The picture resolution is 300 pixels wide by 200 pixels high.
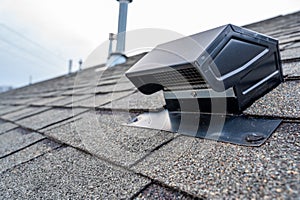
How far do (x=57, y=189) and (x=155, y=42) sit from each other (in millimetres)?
691

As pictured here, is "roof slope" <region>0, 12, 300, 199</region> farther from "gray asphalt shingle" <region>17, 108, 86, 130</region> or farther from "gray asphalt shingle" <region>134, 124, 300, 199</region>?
"gray asphalt shingle" <region>17, 108, 86, 130</region>

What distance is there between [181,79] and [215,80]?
0.13 metres

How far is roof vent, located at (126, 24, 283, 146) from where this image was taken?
0.55 meters

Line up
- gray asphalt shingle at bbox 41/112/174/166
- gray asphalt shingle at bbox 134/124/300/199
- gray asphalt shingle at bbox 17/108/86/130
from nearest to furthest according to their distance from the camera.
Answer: gray asphalt shingle at bbox 134/124/300/199, gray asphalt shingle at bbox 41/112/174/166, gray asphalt shingle at bbox 17/108/86/130

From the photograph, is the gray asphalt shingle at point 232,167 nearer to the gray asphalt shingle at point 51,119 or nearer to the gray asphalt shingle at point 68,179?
the gray asphalt shingle at point 68,179

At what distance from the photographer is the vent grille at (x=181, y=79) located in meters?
0.58

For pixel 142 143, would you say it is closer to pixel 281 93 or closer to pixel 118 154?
pixel 118 154

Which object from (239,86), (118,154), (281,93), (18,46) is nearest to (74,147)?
(118,154)

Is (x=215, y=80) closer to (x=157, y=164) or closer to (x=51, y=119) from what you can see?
(x=157, y=164)

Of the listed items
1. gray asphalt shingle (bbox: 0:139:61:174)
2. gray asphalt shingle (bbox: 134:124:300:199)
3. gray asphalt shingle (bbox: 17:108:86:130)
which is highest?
gray asphalt shingle (bbox: 134:124:300:199)

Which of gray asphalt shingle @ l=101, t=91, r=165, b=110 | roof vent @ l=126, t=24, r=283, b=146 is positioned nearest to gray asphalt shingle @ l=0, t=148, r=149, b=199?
roof vent @ l=126, t=24, r=283, b=146

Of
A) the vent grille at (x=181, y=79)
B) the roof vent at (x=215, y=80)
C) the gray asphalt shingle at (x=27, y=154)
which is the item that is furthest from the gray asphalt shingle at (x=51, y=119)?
the vent grille at (x=181, y=79)

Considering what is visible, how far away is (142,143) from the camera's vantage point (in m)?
0.70

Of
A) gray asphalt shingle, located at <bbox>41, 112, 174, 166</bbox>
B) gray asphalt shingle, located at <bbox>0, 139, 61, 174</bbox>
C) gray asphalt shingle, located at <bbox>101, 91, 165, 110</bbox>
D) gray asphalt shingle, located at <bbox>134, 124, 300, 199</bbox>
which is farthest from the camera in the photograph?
gray asphalt shingle, located at <bbox>101, 91, 165, 110</bbox>
